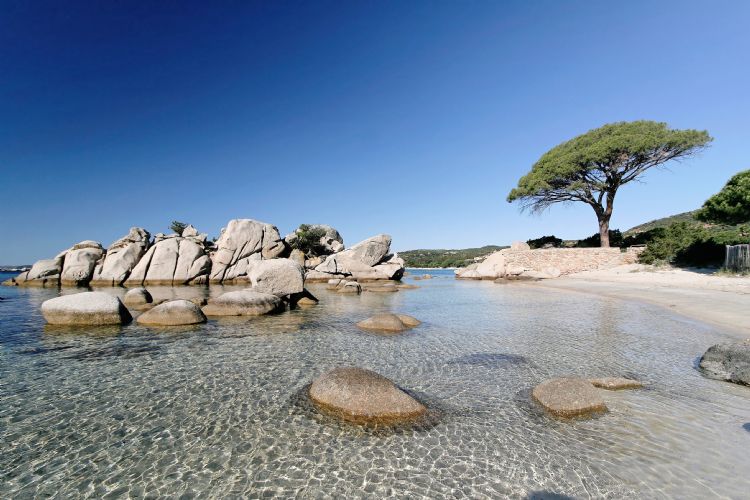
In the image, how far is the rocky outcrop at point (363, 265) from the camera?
4444 cm

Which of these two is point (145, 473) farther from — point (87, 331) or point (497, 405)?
point (87, 331)

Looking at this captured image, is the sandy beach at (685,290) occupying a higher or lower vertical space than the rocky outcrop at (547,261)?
lower

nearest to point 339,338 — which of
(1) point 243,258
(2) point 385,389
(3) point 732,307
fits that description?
(2) point 385,389

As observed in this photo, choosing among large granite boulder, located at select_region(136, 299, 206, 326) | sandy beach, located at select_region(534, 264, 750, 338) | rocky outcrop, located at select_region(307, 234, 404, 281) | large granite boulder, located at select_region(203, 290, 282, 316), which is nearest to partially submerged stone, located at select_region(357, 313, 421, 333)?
large granite boulder, located at select_region(203, 290, 282, 316)

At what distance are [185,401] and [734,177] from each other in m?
43.9

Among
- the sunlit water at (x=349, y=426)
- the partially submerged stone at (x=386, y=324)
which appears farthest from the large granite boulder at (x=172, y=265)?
the partially submerged stone at (x=386, y=324)

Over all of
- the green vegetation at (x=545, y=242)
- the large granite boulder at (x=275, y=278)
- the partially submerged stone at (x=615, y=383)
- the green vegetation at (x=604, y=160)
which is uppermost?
the green vegetation at (x=604, y=160)

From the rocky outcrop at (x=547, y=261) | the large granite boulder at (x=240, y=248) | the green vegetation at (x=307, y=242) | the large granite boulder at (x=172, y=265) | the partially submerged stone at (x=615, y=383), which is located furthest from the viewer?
the green vegetation at (x=307, y=242)

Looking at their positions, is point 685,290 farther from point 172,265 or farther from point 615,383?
point 172,265

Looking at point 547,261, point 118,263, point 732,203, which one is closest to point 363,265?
point 547,261

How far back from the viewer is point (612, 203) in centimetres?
3919

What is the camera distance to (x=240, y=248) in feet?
142

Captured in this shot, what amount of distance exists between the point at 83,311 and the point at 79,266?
1255 inches

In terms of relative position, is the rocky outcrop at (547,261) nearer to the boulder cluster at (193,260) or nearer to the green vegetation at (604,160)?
the green vegetation at (604,160)
